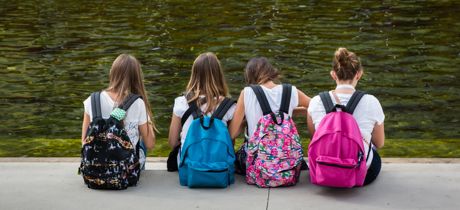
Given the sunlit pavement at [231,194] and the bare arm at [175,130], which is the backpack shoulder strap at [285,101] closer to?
the sunlit pavement at [231,194]

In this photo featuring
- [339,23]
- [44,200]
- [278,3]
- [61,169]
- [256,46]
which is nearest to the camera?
[44,200]

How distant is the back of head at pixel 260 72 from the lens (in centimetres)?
711

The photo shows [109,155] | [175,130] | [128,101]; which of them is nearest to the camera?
[109,155]

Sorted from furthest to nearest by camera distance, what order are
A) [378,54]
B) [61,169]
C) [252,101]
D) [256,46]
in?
[256,46]
[378,54]
[61,169]
[252,101]

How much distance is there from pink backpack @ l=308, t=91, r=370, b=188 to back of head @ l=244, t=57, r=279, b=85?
30.1 inches

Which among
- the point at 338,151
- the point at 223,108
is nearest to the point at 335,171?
the point at 338,151

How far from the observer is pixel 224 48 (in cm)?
1717

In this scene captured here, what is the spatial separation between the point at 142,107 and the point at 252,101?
0.88 m

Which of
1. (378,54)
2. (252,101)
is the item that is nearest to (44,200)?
(252,101)

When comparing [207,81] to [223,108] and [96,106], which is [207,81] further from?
[96,106]

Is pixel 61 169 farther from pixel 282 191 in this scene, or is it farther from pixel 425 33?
pixel 425 33

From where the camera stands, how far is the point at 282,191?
6.71 m

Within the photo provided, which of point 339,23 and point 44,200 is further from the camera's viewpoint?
point 339,23

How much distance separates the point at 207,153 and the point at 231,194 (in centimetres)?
37
